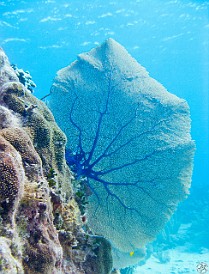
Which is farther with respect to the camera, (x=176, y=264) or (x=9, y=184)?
(x=176, y=264)

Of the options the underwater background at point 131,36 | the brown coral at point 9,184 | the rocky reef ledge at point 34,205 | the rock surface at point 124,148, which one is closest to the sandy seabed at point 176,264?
the underwater background at point 131,36

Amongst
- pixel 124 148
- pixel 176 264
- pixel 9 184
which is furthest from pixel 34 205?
pixel 176 264

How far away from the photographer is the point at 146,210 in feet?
18.2

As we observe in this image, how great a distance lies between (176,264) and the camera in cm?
1452

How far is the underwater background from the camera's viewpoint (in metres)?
16.9

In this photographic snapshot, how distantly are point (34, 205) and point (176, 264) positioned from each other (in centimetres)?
1477

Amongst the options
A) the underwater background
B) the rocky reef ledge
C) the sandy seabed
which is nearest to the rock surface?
the rocky reef ledge

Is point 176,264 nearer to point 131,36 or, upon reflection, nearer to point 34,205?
point 34,205

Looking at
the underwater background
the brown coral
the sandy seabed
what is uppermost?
the underwater background

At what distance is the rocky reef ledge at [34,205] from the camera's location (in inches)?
56.5

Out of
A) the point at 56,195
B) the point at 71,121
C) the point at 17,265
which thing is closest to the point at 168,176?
the point at 71,121

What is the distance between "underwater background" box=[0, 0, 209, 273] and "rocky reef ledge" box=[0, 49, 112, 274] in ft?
39.0

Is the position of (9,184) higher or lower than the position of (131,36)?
lower

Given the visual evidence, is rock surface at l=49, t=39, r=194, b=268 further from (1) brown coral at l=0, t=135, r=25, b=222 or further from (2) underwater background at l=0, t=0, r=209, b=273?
(2) underwater background at l=0, t=0, r=209, b=273
